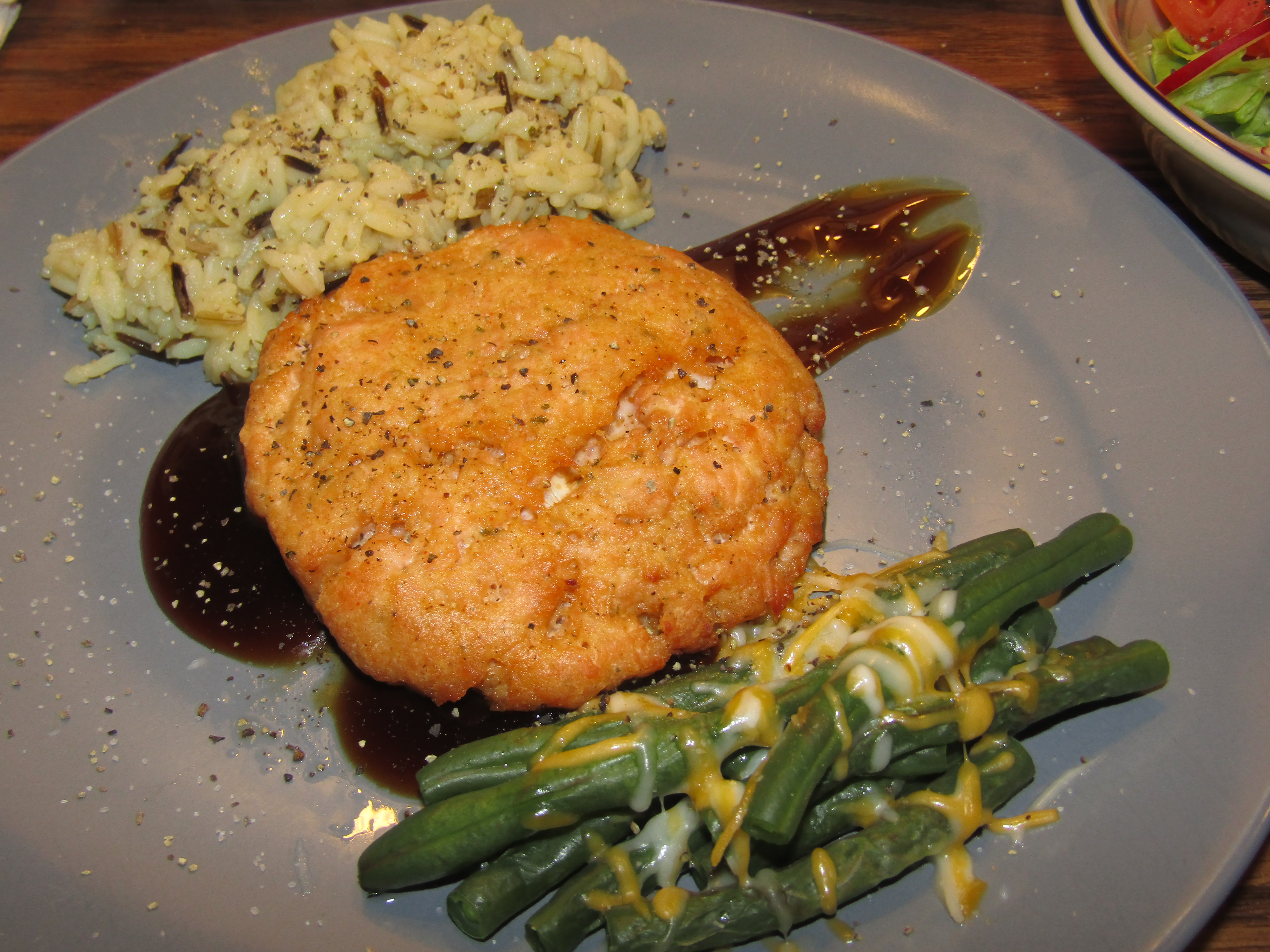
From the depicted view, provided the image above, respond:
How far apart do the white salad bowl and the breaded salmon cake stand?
163 centimetres

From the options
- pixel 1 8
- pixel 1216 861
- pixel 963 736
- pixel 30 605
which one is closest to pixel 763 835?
pixel 963 736

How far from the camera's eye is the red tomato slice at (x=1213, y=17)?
3.73m

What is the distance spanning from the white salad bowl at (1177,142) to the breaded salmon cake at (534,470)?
163cm

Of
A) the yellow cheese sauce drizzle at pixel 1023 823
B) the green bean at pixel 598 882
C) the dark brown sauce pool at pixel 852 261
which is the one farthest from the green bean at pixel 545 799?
the dark brown sauce pool at pixel 852 261

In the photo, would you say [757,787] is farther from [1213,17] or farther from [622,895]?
[1213,17]

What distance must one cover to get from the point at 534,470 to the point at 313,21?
363cm

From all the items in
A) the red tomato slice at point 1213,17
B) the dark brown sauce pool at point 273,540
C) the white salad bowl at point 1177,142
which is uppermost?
the red tomato slice at point 1213,17

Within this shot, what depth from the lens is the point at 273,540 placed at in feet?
10.6

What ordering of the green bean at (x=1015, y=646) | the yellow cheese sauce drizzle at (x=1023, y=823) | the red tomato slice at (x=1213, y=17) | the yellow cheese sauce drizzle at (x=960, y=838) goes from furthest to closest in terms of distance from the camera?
the red tomato slice at (x=1213, y=17) → the green bean at (x=1015, y=646) → the yellow cheese sauce drizzle at (x=1023, y=823) → the yellow cheese sauce drizzle at (x=960, y=838)

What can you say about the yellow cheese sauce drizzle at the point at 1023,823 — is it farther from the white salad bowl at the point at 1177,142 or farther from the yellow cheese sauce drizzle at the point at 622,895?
the white salad bowl at the point at 1177,142

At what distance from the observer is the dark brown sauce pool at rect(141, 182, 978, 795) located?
9.46 ft

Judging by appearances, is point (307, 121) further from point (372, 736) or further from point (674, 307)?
point (372, 736)

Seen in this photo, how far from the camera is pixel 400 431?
2.98m

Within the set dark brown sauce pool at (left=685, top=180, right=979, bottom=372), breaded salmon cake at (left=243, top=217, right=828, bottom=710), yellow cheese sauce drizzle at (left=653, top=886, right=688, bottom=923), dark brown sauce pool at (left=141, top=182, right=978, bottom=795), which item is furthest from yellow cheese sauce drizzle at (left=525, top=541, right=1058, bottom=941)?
dark brown sauce pool at (left=685, top=180, right=979, bottom=372)
